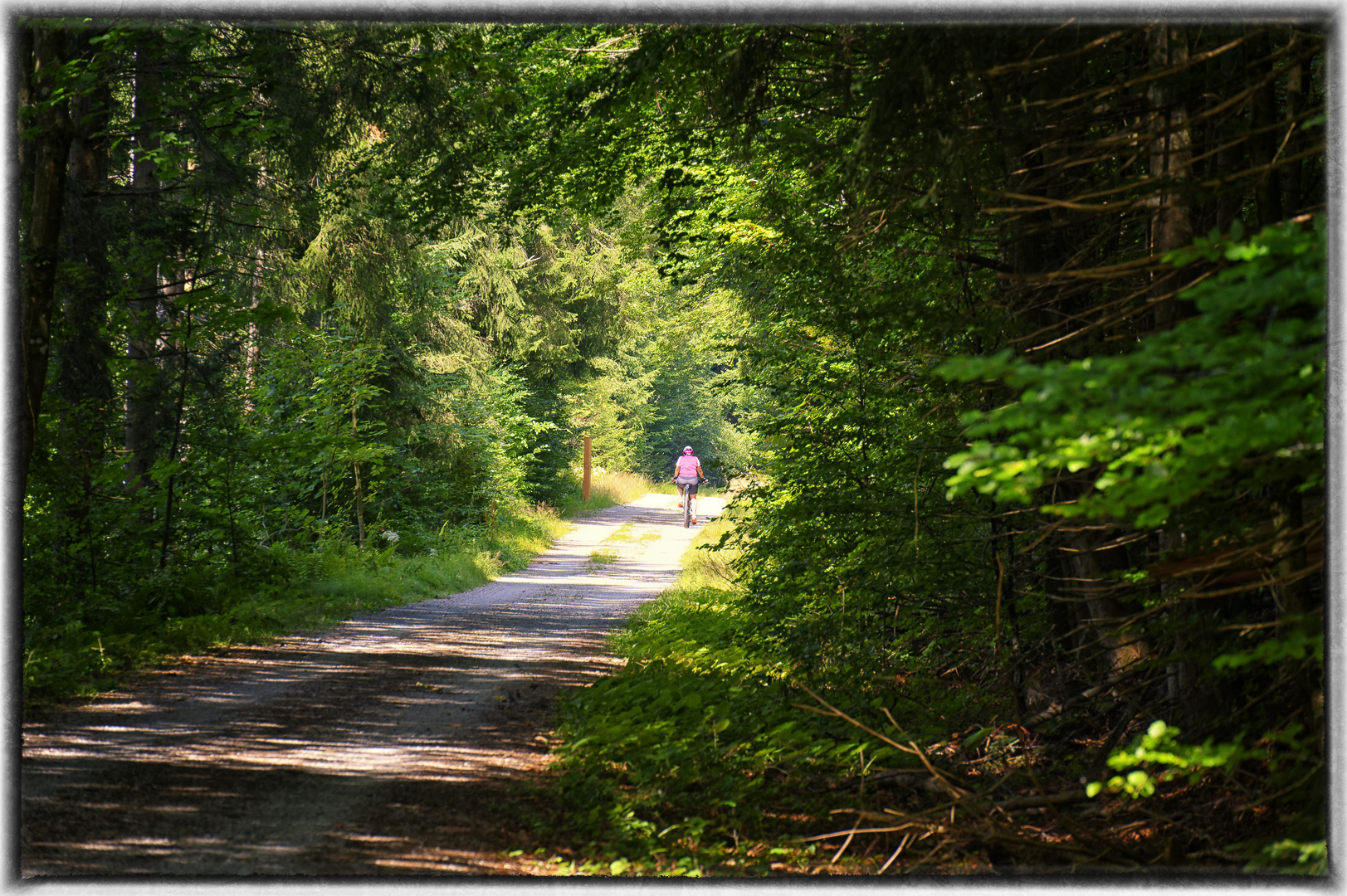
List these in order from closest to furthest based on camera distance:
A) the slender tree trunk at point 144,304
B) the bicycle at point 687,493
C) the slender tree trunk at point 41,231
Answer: the slender tree trunk at point 41,231 → the slender tree trunk at point 144,304 → the bicycle at point 687,493

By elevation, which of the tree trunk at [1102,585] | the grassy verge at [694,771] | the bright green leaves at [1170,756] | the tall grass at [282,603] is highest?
the tree trunk at [1102,585]

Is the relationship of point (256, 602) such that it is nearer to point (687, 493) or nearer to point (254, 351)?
point (254, 351)

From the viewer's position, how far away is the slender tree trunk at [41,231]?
5.94m

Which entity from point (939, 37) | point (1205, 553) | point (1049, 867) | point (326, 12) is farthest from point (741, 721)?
point (326, 12)

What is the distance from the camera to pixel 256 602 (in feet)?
32.7

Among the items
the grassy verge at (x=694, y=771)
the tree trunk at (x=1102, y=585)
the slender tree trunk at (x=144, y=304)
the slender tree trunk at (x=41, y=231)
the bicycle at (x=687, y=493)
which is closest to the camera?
the grassy verge at (x=694, y=771)

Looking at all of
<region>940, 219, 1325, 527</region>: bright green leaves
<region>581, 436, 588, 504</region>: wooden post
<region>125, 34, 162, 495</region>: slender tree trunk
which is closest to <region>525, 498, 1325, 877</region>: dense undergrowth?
<region>940, 219, 1325, 527</region>: bright green leaves

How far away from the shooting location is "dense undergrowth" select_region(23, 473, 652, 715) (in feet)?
22.5

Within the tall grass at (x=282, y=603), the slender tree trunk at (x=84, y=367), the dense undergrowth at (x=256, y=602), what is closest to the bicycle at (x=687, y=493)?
the tall grass at (x=282, y=603)

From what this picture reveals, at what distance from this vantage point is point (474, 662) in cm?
884

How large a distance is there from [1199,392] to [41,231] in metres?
6.59

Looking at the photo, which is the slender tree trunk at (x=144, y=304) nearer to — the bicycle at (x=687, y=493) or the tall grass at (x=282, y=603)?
the tall grass at (x=282, y=603)

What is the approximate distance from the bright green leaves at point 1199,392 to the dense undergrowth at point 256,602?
6219 millimetres

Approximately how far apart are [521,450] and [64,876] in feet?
77.4
